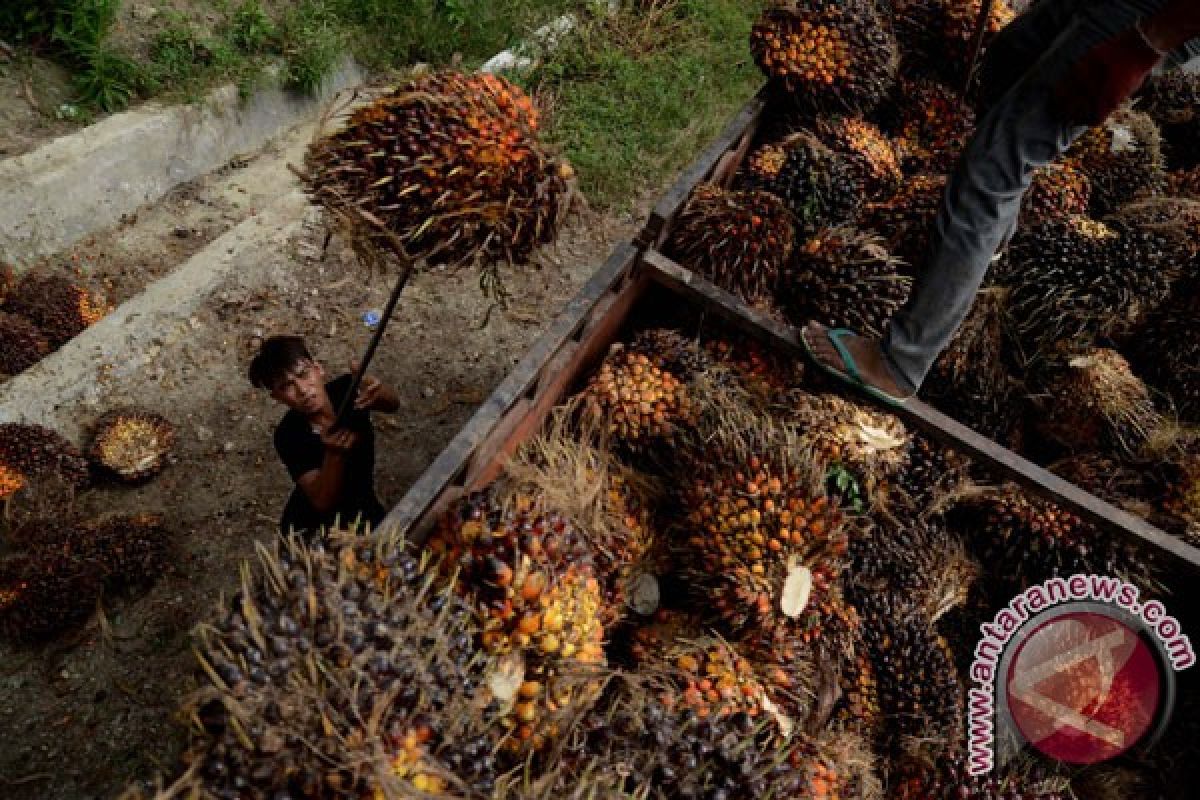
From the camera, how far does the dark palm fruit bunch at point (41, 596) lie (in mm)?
3059

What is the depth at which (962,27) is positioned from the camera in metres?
3.79

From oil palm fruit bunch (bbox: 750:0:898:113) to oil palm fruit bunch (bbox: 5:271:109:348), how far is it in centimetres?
325


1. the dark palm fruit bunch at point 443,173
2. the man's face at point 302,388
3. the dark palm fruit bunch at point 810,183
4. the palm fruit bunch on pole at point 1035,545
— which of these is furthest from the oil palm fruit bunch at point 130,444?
the palm fruit bunch on pole at point 1035,545

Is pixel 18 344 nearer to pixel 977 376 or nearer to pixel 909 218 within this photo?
pixel 909 218

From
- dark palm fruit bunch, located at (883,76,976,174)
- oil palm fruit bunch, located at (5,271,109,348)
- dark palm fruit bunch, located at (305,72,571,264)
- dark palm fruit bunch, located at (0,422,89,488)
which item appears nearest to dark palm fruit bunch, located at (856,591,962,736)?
dark palm fruit bunch, located at (305,72,571,264)

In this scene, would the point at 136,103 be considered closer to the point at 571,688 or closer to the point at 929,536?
the point at 571,688

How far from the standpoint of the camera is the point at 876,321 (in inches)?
118

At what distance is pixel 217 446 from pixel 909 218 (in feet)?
10.2

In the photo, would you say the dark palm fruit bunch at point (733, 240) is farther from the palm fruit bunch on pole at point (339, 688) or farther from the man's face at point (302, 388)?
the palm fruit bunch on pole at point (339, 688)

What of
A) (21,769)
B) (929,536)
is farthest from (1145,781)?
(21,769)

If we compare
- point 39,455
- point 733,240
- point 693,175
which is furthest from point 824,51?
point 39,455

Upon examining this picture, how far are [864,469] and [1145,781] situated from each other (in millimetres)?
1257

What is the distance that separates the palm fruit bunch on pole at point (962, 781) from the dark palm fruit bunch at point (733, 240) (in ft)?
5.23

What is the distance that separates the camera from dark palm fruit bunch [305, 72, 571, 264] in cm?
198
